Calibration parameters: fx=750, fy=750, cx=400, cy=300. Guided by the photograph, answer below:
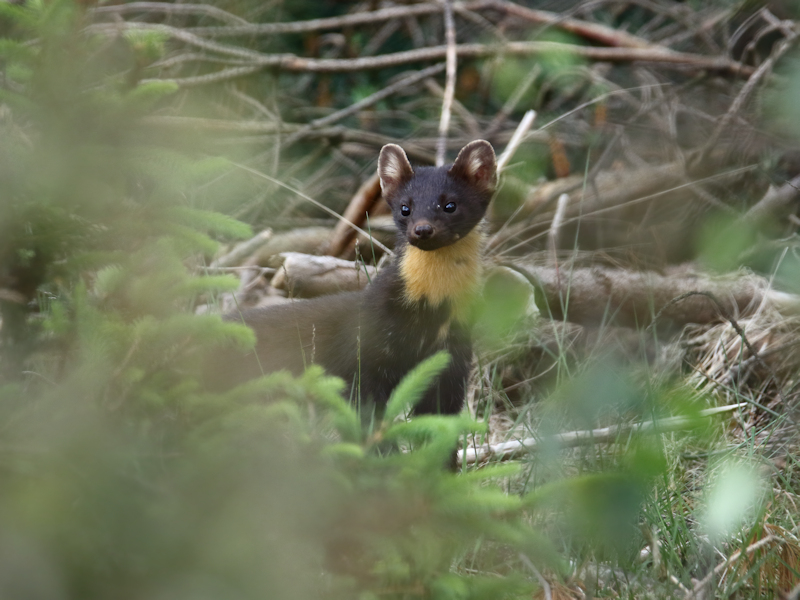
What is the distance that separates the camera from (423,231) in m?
3.90

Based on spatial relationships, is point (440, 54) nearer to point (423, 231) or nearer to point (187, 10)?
point (187, 10)

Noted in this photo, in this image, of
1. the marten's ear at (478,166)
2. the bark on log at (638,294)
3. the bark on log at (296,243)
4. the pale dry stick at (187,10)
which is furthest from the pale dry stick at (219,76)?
the marten's ear at (478,166)

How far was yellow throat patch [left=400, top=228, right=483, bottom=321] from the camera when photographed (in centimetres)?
419

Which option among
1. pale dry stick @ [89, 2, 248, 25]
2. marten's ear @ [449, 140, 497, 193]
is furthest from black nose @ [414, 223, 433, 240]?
pale dry stick @ [89, 2, 248, 25]

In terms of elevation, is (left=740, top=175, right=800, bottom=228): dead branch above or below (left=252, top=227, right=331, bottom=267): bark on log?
above

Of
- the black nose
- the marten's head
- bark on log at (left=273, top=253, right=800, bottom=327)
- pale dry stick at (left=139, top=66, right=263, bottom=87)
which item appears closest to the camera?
the black nose

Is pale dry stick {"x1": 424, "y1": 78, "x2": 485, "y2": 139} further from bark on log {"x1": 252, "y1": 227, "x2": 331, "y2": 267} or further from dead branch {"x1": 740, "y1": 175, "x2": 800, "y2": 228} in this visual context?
dead branch {"x1": 740, "y1": 175, "x2": 800, "y2": 228}

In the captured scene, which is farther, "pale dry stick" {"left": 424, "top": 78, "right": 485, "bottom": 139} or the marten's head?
"pale dry stick" {"left": 424, "top": 78, "right": 485, "bottom": 139}

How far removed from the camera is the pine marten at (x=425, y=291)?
13.7ft

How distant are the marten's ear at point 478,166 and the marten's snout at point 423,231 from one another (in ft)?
1.80

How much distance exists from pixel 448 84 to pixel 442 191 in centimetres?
293

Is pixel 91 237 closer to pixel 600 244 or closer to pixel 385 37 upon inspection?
pixel 600 244

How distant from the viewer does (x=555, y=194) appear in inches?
248

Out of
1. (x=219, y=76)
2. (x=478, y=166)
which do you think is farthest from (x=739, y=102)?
(x=219, y=76)
